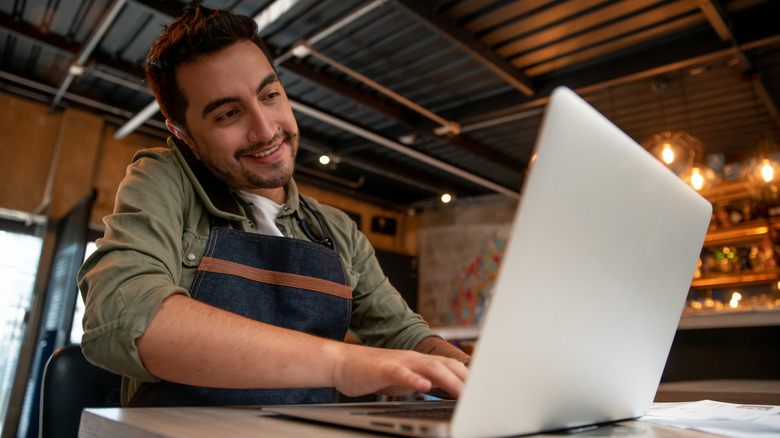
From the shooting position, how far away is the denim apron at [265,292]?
0.84m

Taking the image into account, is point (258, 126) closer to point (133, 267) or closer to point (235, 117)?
point (235, 117)

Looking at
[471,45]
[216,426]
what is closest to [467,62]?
[471,45]

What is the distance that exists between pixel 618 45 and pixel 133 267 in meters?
3.79

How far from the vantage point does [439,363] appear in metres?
0.58

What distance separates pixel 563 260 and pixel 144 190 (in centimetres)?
71

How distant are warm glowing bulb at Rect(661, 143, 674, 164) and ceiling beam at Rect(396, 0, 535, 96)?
1215 mm

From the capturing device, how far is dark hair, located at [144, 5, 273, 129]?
1090 mm

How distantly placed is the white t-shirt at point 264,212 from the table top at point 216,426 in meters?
0.53

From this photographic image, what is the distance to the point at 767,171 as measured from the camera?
3.52 meters

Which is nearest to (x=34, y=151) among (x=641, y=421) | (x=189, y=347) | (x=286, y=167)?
(x=286, y=167)

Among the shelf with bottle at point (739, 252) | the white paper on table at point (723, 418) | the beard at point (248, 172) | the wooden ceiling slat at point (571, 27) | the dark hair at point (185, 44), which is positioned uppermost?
the wooden ceiling slat at point (571, 27)

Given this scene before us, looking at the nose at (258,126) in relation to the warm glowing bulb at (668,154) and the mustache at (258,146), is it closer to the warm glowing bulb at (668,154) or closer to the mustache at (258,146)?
the mustache at (258,146)

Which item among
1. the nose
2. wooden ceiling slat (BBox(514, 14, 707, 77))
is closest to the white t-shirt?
the nose

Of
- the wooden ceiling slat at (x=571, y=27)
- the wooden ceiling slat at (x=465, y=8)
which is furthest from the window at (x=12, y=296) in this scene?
the wooden ceiling slat at (x=571, y=27)
